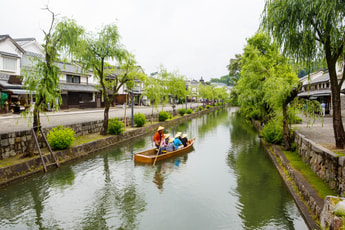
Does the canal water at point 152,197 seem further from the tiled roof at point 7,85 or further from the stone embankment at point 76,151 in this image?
the tiled roof at point 7,85

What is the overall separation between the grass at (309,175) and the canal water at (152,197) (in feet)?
2.71

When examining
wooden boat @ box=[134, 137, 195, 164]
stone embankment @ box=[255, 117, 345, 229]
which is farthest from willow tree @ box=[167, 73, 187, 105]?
stone embankment @ box=[255, 117, 345, 229]

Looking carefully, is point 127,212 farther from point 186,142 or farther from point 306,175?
point 186,142

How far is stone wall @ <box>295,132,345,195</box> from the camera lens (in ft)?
19.5

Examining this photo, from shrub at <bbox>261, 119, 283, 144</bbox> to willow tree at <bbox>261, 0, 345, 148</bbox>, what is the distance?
4.94 metres

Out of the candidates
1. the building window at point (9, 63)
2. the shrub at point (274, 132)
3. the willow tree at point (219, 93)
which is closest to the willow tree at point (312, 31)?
the shrub at point (274, 132)

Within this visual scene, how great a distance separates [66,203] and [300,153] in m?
9.23

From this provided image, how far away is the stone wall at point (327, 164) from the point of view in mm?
5945

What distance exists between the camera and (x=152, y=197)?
8.05 m

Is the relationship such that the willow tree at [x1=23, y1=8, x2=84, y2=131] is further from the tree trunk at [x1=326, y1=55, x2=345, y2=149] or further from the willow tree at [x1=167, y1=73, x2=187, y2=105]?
the willow tree at [x1=167, y1=73, x2=187, y2=105]

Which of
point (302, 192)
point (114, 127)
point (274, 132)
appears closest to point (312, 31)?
point (302, 192)

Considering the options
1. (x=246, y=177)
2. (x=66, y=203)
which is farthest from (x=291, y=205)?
(x=66, y=203)

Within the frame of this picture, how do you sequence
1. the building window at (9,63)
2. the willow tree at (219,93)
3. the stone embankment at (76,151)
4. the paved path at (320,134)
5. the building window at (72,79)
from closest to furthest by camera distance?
1. the stone embankment at (76,151)
2. the paved path at (320,134)
3. the building window at (9,63)
4. the building window at (72,79)
5. the willow tree at (219,93)

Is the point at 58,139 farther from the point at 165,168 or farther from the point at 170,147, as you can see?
the point at 170,147
